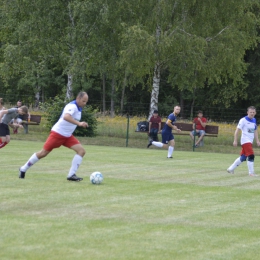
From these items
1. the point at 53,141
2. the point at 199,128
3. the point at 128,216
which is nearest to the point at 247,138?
the point at 53,141

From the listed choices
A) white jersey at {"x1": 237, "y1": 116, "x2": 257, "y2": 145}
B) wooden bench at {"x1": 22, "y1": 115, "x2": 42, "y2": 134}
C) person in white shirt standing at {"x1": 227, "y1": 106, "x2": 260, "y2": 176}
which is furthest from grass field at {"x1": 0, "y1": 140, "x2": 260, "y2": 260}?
wooden bench at {"x1": 22, "y1": 115, "x2": 42, "y2": 134}

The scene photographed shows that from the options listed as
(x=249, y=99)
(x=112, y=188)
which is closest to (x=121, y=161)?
(x=112, y=188)

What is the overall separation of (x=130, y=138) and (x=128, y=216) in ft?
80.8

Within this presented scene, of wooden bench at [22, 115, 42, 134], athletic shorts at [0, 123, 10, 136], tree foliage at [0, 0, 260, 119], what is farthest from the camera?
tree foliage at [0, 0, 260, 119]

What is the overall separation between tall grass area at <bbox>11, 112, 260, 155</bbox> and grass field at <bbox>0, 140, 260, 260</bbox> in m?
15.0

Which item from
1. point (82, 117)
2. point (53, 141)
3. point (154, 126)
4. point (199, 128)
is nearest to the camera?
point (53, 141)

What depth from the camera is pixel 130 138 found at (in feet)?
111

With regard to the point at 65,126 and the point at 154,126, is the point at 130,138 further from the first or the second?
the point at 65,126

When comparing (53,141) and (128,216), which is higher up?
(53,141)

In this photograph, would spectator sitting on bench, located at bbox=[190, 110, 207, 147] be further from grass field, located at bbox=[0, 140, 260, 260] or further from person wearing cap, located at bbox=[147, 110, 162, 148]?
grass field, located at bbox=[0, 140, 260, 260]

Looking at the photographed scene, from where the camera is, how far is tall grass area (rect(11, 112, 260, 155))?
101 ft

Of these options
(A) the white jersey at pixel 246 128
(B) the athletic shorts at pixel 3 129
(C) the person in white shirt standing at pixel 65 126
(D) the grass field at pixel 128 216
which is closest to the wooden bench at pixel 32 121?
(B) the athletic shorts at pixel 3 129

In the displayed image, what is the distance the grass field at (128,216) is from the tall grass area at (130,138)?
15.0 metres

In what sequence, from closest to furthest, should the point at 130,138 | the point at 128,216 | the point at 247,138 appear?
1. the point at 128,216
2. the point at 247,138
3. the point at 130,138
